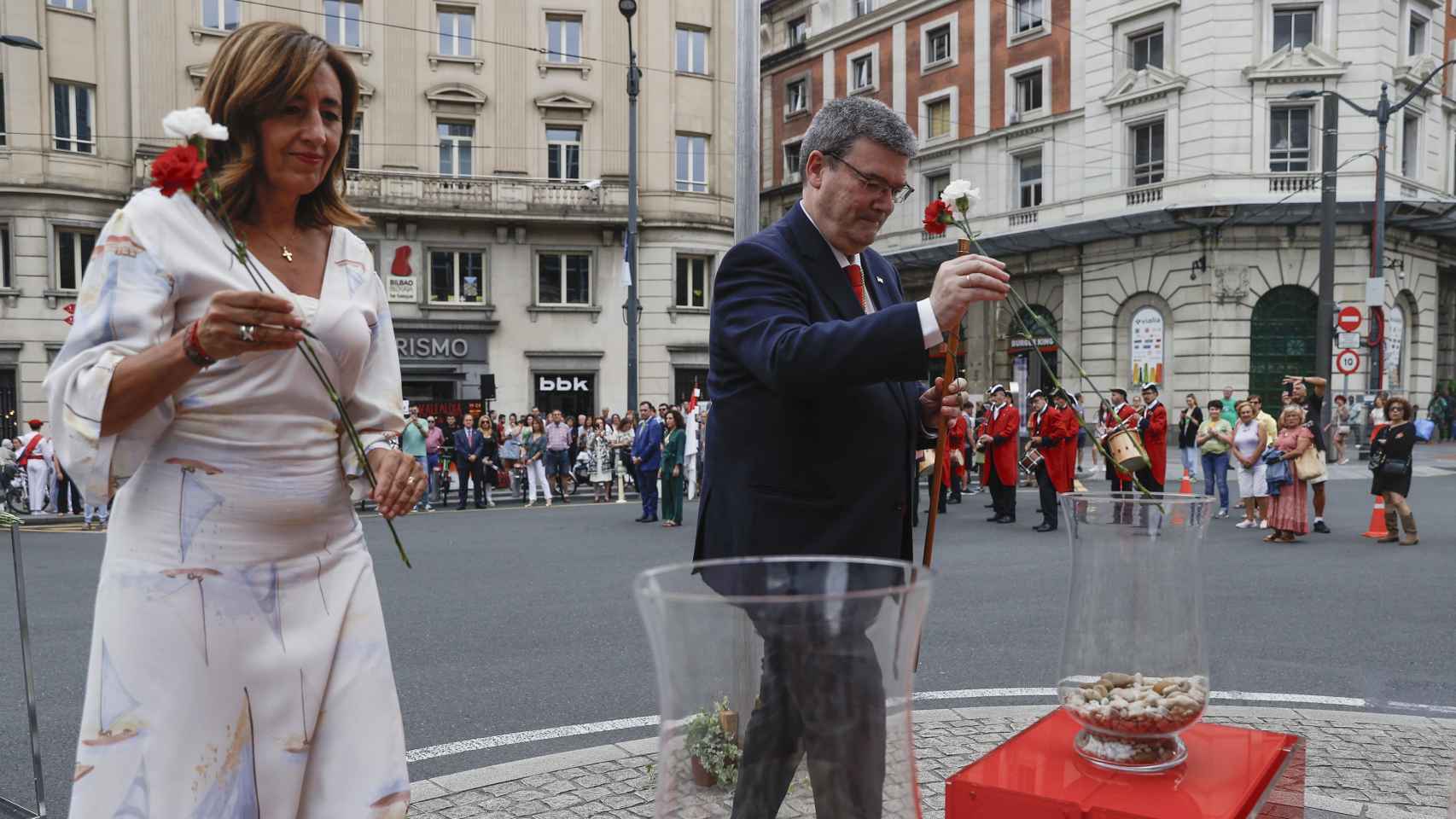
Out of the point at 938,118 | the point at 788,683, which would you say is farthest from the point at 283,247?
the point at 938,118

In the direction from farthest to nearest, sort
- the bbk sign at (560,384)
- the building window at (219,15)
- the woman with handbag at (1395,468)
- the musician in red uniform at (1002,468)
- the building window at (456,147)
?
the bbk sign at (560,384) → the building window at (456,147) → the building window at (219,15) → the musician in red uniform at (1002,468) → the woman with handbag at (1395,468)

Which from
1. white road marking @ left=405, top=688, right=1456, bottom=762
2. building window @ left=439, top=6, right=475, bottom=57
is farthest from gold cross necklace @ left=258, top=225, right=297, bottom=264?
building window @ left=439, top=6, right=475, bottom=57

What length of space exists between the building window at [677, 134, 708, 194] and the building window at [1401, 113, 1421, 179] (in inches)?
703

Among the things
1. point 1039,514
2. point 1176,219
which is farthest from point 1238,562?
point 1176,219

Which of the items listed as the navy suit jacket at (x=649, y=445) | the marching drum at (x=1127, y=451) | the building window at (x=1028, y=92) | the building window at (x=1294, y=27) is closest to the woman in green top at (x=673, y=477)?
the navy suit jacket at (x=649, y=445)

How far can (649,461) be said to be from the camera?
1508 cm

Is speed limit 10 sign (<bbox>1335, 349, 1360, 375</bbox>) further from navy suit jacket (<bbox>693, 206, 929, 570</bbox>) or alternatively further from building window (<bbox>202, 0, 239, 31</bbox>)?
building window (<bbox>202, 0, 239, 31</bbox>)

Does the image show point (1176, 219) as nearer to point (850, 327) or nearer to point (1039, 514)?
point (1039, 514)

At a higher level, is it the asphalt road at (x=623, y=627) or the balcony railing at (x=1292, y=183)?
the balcony railing at (x=1292, y=183)

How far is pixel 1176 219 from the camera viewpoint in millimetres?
27328

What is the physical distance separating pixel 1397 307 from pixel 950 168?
12.6m

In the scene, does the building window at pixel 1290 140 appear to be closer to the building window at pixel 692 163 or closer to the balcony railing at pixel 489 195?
the building window at pixel 692 163

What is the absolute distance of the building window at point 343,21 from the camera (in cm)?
2827

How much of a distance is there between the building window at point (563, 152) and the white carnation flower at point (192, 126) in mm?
28938
